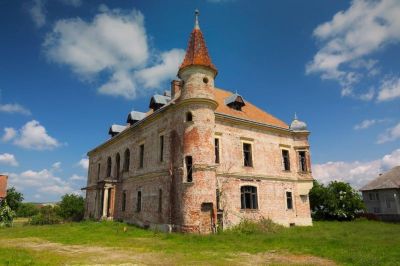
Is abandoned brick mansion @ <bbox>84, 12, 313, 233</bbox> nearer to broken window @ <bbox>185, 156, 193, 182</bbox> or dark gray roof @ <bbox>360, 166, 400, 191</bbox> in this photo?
broken window @ <bbox>185, 156, 193, 182</bbox>

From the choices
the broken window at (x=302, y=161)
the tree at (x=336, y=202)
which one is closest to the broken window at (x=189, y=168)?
the broken window at (x=302, y=161)

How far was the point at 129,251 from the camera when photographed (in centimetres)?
1219

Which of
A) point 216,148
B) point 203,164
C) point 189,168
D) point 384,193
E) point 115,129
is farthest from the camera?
point 384,193

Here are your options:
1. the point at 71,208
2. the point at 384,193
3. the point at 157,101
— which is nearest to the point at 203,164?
the point at 157,101

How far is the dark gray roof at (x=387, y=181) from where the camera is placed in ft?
122

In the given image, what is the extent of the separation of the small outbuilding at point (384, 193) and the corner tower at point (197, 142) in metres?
26.9

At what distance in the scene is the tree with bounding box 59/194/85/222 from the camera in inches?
1403

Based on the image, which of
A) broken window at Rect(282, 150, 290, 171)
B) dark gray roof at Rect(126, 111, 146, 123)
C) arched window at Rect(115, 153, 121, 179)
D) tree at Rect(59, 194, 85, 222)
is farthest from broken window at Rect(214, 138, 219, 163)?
tree at Rect(59, 194, 85, 222)

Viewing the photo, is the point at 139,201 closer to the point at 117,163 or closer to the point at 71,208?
the point at 117,163

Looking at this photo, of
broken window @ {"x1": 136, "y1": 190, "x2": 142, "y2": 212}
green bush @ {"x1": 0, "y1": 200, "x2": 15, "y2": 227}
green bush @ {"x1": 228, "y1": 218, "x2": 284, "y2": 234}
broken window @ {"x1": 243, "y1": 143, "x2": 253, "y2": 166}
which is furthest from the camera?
green bush @ {"x1": 0, "y1": 200, "x2": 15, "y2": 227}

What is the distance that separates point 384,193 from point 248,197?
85.6ft

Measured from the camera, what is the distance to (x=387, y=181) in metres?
38.3

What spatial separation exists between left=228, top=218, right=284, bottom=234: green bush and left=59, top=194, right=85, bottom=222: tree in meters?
23.8

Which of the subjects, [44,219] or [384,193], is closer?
[44,219]
